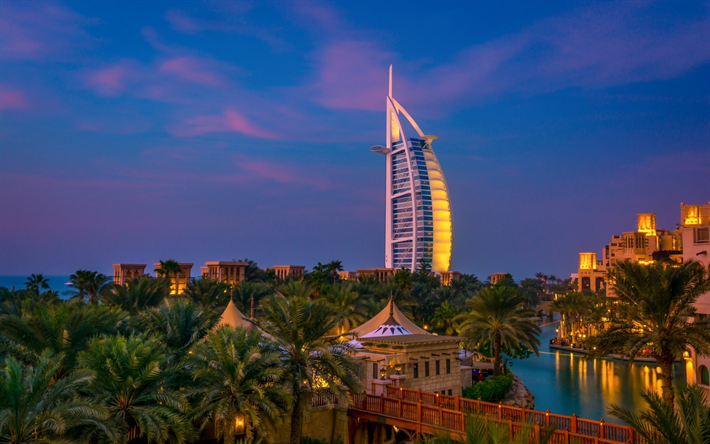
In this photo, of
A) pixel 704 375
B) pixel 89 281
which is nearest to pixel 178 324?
pixel 704 375

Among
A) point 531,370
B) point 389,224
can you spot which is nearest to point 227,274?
point 531,370

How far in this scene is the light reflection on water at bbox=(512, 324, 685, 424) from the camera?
35.2 m

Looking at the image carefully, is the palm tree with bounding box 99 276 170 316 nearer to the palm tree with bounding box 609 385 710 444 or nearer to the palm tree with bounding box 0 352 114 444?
the palm tree with bounding box 0 352 114 444

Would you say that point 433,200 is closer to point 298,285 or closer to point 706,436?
point 298,285

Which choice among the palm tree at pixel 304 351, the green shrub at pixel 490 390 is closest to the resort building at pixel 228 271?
the green shrub at pixel 490 390

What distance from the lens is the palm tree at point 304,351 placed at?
19031 millimetres

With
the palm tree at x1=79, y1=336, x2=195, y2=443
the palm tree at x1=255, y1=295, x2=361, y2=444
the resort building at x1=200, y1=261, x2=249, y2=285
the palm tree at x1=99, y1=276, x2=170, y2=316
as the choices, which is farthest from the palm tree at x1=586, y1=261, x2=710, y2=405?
the resort building at x1=200, y1=261, x2=249, y2=285

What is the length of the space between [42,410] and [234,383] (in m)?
5.27

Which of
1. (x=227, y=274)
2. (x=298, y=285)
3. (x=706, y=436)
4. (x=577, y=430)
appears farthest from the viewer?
(x=227, y=274)

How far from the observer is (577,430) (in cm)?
1619

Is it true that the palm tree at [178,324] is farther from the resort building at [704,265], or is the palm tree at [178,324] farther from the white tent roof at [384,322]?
the resort building at [704,265]

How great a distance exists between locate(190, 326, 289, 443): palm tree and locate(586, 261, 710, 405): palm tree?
12.4 meters

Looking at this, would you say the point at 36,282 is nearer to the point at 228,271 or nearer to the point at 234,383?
the point at 228,271

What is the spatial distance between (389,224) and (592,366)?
98195mm
